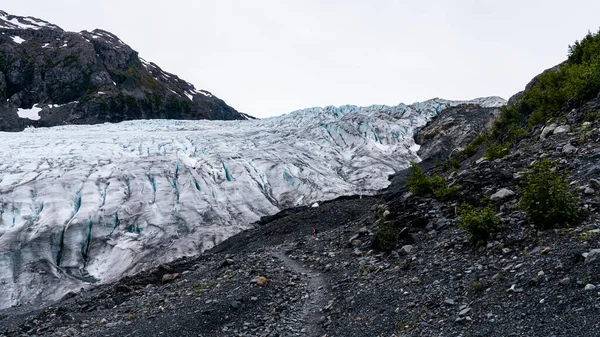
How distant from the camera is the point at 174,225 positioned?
2334 cm

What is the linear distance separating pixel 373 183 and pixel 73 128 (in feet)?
142

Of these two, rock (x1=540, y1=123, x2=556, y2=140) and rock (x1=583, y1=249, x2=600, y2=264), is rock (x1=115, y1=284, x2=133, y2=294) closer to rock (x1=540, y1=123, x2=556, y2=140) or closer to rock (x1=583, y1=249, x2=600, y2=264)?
rock (x1=583, y1=249, x2=600, y2=264)

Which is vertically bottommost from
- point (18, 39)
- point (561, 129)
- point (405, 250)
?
point (405, 250)

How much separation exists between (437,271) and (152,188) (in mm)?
22201

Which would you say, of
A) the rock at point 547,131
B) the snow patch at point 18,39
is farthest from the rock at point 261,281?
→ the snow patch at point 18,39

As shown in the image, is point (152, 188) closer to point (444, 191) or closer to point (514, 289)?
point (444, 191)

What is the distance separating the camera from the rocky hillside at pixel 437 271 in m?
6.19

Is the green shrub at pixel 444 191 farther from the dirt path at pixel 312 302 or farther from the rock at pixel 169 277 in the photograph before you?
the rock at pixel 169 277

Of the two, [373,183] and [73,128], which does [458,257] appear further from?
[73,128]

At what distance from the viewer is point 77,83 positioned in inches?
3118

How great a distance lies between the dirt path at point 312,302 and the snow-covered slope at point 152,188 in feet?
32.6

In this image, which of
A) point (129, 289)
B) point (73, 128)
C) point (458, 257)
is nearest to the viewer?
point (458, 257)

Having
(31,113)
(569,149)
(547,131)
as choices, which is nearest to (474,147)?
(547,131)

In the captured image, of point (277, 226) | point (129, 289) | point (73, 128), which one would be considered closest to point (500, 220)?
point (129, 289)
